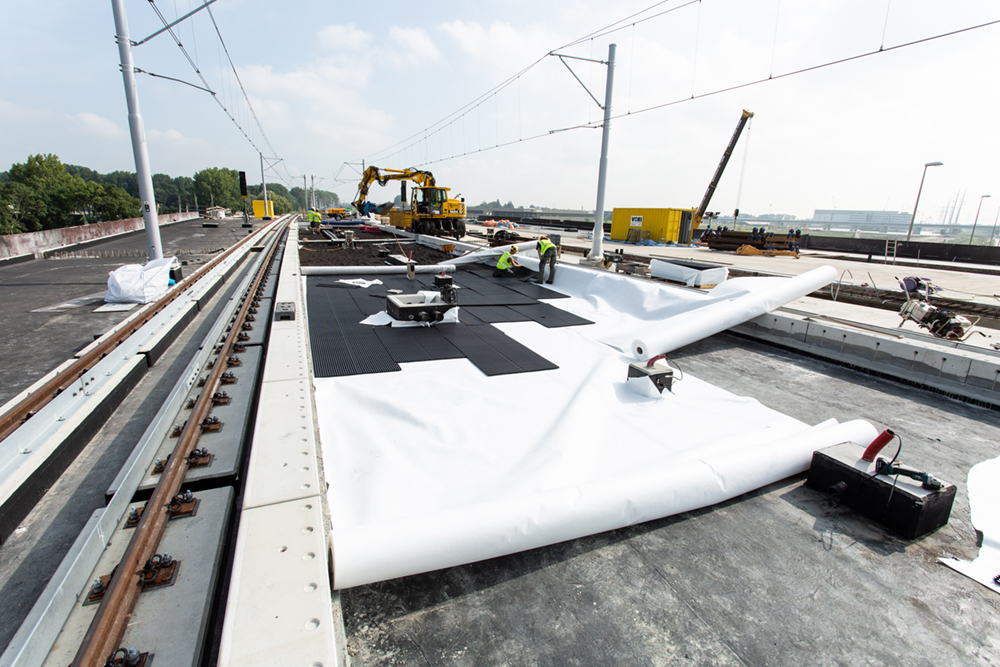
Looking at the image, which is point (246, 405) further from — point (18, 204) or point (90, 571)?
point (18, 204)

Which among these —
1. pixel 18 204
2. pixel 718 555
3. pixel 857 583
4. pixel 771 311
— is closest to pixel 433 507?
pixel 718 555

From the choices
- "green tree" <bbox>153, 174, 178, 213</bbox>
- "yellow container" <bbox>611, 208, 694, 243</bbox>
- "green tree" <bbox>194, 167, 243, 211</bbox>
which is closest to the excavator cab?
"yellow container" <bbox>611, 208, 694, 243</bbox>

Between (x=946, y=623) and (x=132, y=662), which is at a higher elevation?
(x=132, y=662)

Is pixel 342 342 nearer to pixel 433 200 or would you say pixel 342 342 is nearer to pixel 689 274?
pixel 689 274

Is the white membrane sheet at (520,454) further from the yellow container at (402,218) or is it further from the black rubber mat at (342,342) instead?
the yellow container at (402,218)

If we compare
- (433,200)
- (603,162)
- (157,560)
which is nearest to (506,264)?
(603,162)
